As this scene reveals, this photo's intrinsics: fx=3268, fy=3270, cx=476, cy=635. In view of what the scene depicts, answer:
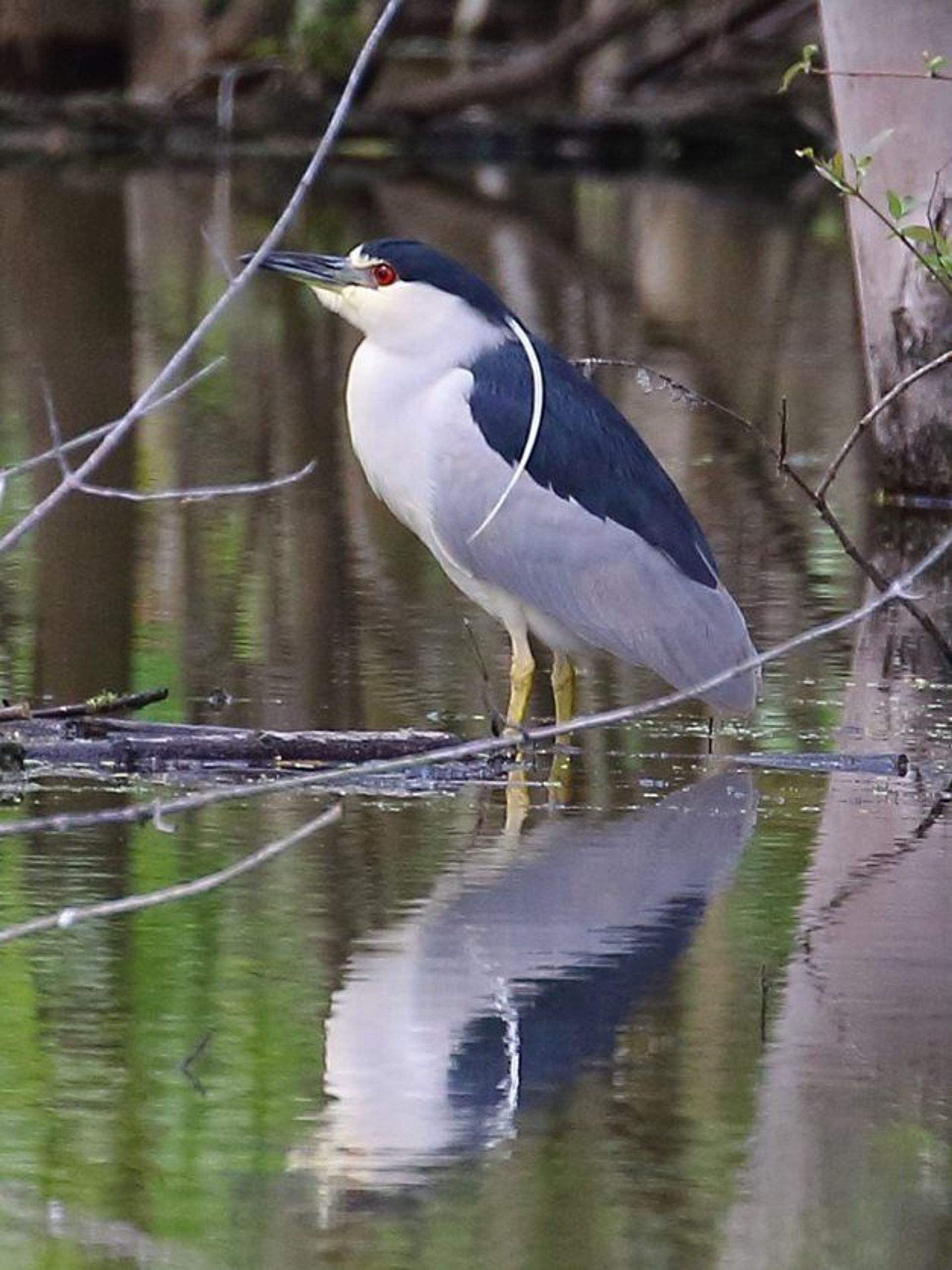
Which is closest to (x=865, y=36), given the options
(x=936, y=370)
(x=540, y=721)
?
(x=936, y=370)

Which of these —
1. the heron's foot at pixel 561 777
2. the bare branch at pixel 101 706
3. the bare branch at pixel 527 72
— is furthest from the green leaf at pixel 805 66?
the bare branch at pixel 527 72

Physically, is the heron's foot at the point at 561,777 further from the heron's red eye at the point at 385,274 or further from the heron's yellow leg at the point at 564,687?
the heron's red eye at the point at 385,274

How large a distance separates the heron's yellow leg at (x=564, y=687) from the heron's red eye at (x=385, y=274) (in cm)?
90

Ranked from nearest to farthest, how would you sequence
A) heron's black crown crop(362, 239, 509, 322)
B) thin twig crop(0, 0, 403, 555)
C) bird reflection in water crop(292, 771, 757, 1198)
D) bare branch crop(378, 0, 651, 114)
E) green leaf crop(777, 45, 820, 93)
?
1. bird reflection in water crop(292, 771, 757, 1198)
2. thin twig crop(0, 0, 403, 555)
3. heron's black crown crop(362, 239, 509, 322)
4. green leaf crop(777, 45, 820, 93)
5. bare branch crop(378, 0, 651, 114)

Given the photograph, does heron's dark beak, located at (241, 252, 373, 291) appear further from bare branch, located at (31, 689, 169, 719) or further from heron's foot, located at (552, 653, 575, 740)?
bare branch, located at (31, 689, 169, 719)

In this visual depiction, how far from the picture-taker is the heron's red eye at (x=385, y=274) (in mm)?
7160

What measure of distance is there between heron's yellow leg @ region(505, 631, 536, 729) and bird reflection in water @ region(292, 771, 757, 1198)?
23.0 inches

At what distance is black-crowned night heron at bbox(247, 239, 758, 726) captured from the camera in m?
Answer: 6.91

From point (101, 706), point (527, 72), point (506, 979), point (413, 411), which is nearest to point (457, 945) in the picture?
point (506, 979)

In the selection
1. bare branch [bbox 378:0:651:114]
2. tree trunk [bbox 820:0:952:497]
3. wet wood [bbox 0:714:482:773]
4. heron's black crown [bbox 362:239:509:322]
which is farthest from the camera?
bare branch [bbox 378:0:651:114]

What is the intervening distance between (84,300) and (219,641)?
8529mm

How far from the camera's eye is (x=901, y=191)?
33.0 ft

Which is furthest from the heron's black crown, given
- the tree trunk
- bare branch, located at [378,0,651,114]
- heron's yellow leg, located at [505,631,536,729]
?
bare branch, located at [378,0,651,114]

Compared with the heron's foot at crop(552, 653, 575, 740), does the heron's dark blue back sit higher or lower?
higher
